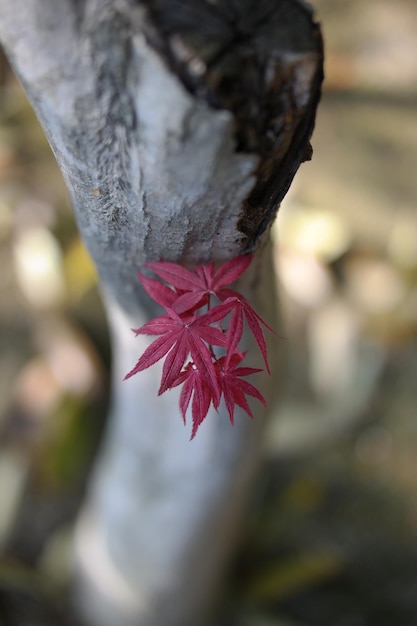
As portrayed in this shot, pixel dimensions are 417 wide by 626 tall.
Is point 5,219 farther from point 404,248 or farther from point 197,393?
point 197,393

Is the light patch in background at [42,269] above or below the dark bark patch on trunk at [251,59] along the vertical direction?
above

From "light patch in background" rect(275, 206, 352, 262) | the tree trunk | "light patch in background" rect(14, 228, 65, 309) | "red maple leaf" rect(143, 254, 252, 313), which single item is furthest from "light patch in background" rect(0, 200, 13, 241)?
"red maple leaf" rect(143, 254, 252, 313)

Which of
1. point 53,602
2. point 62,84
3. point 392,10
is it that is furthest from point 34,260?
point 392,10

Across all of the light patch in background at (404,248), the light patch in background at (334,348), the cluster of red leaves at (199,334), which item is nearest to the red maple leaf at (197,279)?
the cluster of red leaves at (199,334)

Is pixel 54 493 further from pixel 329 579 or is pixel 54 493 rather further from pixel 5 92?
pixel 5 92

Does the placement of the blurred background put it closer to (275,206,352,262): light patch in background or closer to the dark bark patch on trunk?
(275,206,352,262): light patch in background

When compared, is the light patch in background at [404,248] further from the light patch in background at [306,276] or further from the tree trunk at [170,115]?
the tree trunk at [170,115]

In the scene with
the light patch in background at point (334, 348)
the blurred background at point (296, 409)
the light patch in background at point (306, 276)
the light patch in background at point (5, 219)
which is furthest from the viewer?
the light patch in background at point (5, 219)
